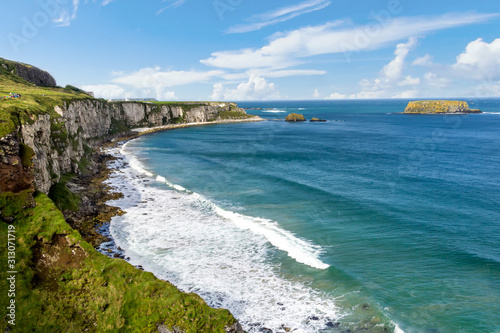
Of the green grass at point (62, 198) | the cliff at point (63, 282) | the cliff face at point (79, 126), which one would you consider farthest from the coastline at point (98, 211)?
the cliff at point (63, 282)

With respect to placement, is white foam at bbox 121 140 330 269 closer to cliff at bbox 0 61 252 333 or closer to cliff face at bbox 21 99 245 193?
cliff at bbox 0 61 252 333

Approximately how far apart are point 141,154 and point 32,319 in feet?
242

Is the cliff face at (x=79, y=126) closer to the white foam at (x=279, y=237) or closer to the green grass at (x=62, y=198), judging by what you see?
the green grass at (x=62, y=198)

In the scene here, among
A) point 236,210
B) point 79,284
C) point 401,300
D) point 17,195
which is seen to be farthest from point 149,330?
point 236,210

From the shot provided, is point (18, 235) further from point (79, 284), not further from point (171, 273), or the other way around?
point (171, 273)

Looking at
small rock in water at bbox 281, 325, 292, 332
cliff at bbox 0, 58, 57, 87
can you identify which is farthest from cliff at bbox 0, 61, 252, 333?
cliff at bbox 0, 58, 57, 87

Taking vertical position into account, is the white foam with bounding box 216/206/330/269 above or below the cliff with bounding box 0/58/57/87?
below

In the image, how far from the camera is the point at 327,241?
3306cm

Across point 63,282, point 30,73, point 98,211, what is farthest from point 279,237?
point 30,73

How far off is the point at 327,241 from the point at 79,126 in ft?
206

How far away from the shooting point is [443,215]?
39.0 m

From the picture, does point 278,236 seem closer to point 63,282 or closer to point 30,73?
point 63,282

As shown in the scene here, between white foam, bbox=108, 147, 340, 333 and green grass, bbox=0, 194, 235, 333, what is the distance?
514 cm

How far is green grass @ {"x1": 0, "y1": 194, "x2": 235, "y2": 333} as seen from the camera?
17.9m
